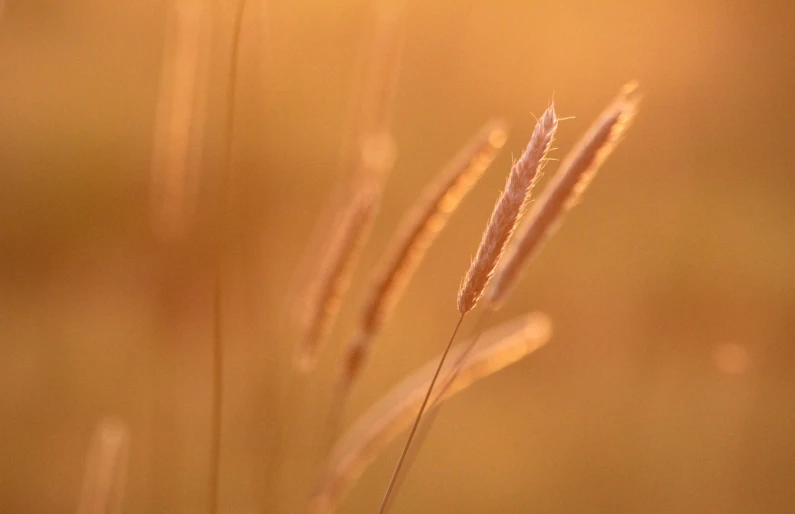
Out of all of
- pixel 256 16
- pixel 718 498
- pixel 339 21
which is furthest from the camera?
pixel 339 21

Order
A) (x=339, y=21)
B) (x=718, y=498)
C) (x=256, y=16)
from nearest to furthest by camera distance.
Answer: (x=256, y=16) < (x=718, y=498) < (x=339, y=21)

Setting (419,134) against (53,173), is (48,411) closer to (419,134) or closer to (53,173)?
(53,173)

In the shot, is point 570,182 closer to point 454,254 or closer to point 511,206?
point 511,206

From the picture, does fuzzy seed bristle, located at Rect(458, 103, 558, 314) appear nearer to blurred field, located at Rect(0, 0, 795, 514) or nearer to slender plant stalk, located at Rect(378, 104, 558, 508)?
slender plant stalk, located at Rect(378, 104, 558, 508)

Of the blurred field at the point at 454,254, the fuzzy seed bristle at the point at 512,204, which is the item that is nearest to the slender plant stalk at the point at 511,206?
the fuzzy seed bristle at the point at 512,204

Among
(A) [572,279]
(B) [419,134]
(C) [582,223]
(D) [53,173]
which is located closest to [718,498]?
(A) [572,279]

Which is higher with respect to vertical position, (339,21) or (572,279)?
(339,21)

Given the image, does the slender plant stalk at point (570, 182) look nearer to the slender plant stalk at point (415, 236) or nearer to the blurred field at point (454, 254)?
the slender plant stalk at point (415, 236)

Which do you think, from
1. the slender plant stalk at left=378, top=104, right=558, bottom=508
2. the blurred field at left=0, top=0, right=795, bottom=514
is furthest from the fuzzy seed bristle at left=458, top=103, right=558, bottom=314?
the blurred field at left=0, top=0, right=795, bottom=514
